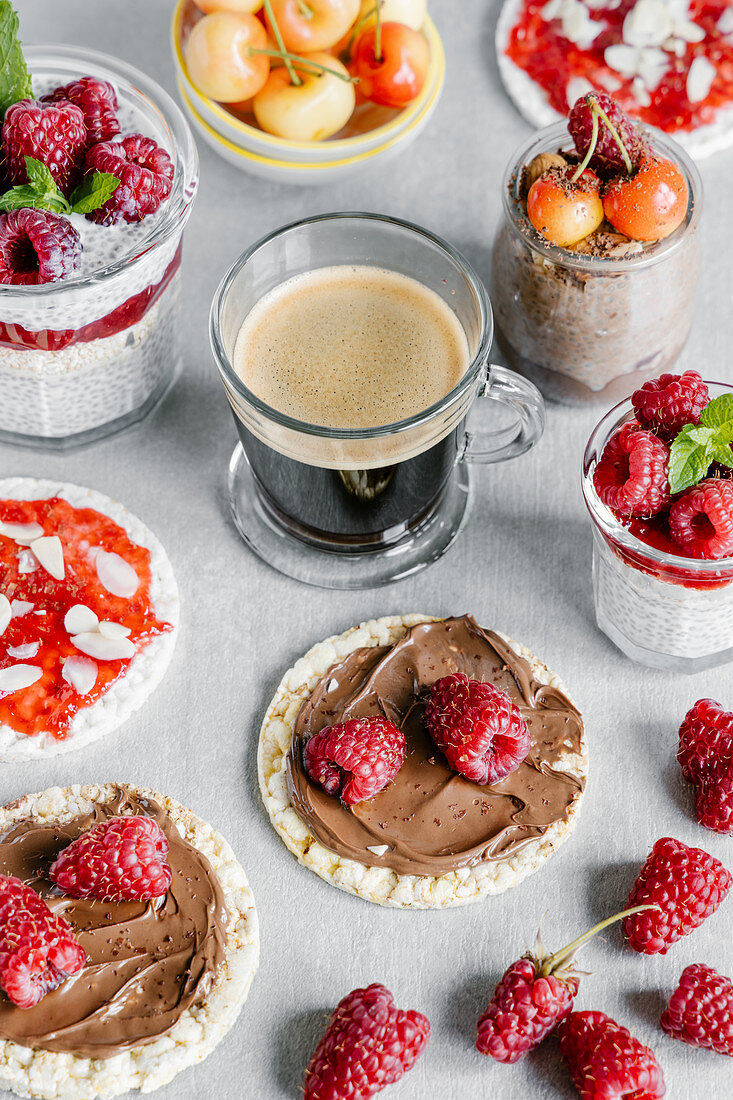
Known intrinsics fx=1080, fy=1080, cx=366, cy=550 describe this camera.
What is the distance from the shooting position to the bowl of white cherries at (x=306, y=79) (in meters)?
1.89

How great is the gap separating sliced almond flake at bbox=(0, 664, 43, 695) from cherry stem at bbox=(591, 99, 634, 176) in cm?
116

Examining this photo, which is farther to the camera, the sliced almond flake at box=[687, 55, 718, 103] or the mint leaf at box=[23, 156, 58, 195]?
the sliced almond flake at box=[687, 55, 718, 103]

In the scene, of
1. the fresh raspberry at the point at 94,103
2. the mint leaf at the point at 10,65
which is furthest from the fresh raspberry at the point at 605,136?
the mint leaf at the point at 10,65

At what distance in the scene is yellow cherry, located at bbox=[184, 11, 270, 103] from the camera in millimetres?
1880

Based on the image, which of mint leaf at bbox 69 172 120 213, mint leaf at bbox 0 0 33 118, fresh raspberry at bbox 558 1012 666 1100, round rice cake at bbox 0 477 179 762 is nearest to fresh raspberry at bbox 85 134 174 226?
mint leaf at bbox 69 172 120 213

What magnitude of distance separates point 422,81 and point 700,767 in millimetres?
1320

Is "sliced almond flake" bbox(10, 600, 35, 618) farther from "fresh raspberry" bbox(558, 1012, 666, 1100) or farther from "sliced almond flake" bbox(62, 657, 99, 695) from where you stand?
"fresh raspberry" bbox(558, 1012, 666, 1100)

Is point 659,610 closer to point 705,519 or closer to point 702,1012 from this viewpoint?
point 705,519

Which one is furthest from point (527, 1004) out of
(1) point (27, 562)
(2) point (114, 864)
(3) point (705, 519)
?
(1) point (27, 562)

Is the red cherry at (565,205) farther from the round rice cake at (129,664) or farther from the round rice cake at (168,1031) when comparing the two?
the round rice cake at (168,1031)

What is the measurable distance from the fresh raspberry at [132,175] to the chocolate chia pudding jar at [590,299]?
541 millimetres

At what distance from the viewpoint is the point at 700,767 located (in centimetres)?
157

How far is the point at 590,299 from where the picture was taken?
5.50ft

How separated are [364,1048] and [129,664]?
660mm
